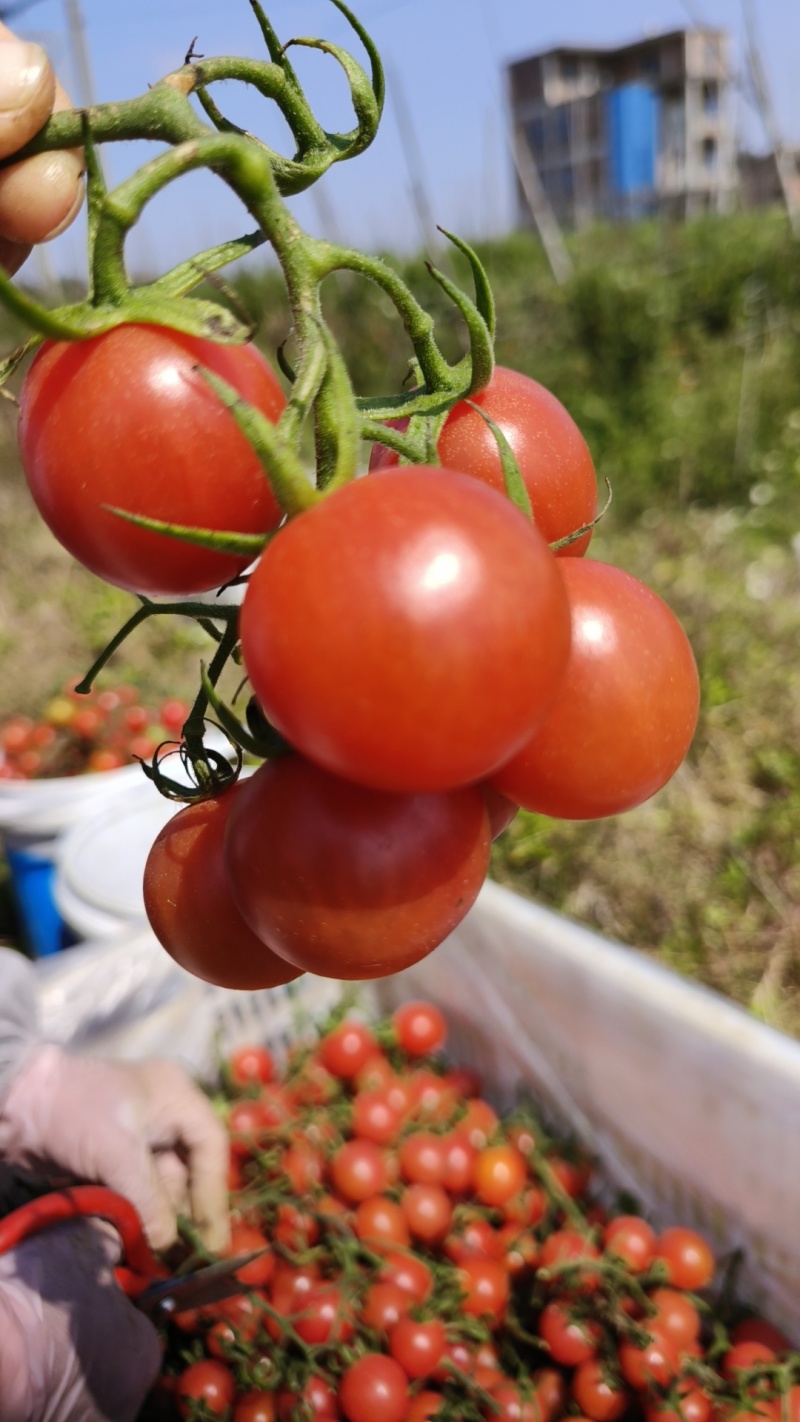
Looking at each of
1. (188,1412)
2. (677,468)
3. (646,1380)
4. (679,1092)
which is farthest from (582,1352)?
(677,468)

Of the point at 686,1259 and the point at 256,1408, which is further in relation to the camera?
the point at 686,1259

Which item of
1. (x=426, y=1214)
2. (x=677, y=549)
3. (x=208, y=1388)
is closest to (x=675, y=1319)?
(x=426, y=1214)

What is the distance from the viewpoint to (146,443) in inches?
15.7

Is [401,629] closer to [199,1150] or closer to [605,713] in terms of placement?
[605,713]

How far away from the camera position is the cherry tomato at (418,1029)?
175 cm

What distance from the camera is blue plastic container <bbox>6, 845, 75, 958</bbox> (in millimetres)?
2236

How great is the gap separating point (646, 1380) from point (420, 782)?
116cm

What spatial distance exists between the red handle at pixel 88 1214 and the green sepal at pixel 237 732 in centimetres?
79

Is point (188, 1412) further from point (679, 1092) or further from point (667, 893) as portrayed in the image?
point (667, 893)

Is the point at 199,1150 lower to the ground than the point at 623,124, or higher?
higher

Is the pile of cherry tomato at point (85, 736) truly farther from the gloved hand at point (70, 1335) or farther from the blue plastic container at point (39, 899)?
the gloved hand at point (70, 1335)

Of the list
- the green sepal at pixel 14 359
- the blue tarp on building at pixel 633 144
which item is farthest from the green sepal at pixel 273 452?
the blue tarp on building at pixel 633 144

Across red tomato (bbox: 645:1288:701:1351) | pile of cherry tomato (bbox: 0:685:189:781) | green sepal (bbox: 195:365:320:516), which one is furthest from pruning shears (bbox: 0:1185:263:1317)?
pile of cherry tomato (bbox: 0:685:189:781)

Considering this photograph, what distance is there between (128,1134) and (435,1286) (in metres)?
0.49
